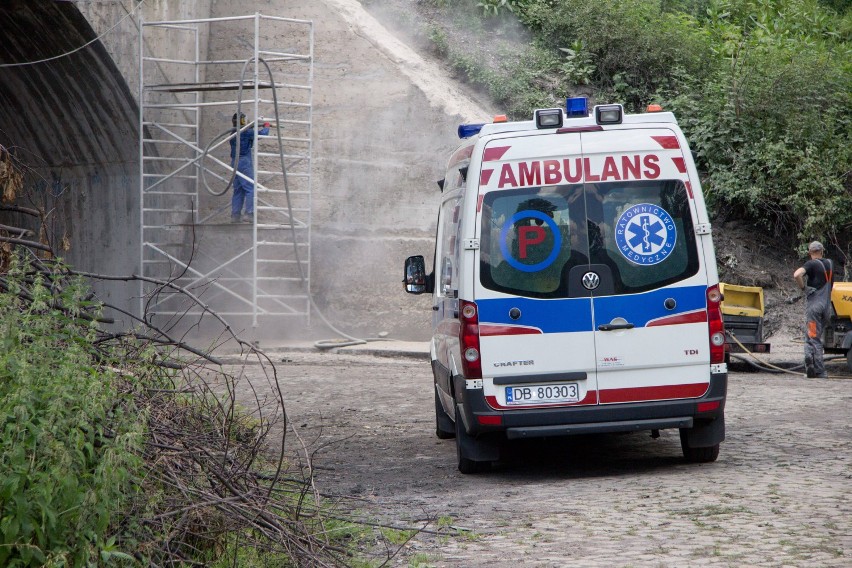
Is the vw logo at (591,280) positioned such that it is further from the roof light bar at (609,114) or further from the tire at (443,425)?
the tire at (443,425)

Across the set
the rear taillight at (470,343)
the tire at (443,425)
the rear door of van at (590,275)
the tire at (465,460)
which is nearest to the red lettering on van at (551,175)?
the rear door of van at (590,275)

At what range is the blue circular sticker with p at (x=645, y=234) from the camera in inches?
285

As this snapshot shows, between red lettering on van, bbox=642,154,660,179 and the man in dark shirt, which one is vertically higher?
red lettering on van, bbox=642,154,660,179

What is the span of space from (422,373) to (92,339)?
9.76m

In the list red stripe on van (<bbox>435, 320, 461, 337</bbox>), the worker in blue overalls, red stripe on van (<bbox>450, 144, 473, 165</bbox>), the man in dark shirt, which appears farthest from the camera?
the worker in blue overalls

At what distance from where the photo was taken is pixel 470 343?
23.6 feet

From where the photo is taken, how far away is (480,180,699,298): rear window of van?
7.23m

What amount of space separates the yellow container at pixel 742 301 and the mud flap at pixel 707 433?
782cm

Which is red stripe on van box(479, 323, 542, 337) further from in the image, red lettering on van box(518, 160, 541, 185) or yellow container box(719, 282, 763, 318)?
yellow container box(719, 282, 763, 318)

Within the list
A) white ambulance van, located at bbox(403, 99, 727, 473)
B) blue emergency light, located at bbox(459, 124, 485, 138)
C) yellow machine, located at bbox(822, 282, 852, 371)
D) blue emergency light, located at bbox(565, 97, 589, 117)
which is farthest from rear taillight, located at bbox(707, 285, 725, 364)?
yellow machine, located at bbox(822, 282, 852, 371)

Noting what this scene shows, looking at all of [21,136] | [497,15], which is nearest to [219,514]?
[21,136]

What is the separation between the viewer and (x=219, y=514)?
448cm

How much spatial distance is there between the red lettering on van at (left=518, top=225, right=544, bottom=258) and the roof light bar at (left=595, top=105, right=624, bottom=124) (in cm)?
92

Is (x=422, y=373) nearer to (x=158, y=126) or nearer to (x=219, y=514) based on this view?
(x=158, y=126)
